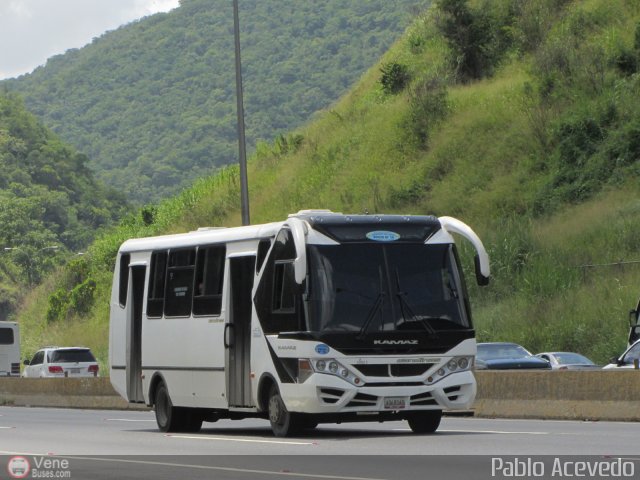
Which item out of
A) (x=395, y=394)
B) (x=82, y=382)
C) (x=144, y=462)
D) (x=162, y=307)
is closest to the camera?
(x=144, y=462)

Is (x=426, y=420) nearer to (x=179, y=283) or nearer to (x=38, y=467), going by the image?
(x=179, y=283)

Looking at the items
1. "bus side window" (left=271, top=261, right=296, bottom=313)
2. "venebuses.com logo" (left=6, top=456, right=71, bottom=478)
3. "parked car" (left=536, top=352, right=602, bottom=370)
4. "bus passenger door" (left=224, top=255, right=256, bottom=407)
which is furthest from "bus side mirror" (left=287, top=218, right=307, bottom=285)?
"parked car" (left=536, top=352, right=602, bottom=370)

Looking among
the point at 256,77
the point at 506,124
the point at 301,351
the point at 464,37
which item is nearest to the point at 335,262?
the point at 301,351

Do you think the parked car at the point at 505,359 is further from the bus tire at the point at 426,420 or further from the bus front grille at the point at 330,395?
the bus front grille at the point at 330,395

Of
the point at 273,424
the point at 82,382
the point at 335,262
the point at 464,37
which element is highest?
the point at 464,37

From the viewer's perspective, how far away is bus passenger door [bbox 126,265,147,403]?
24844 millimetres

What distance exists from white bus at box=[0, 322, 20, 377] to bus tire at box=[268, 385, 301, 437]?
41.3 metres

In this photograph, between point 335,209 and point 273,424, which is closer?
point 273,424

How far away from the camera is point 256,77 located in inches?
6737

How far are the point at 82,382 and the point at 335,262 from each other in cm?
2044

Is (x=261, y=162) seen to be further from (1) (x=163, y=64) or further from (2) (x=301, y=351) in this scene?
(1) (x=163, y=64)

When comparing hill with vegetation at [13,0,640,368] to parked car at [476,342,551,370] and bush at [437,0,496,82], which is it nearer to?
bush at [437,0,496,82]

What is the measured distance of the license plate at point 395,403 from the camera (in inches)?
761

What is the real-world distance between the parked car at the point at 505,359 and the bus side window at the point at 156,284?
10.5 metres
